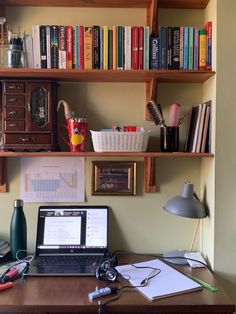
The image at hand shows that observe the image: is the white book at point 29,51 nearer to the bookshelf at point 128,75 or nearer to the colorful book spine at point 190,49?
the bookshelf at point 128,75

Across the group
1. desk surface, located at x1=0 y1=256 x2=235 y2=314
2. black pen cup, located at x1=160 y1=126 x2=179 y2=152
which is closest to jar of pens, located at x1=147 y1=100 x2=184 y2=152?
black pen cup, located at x1=160 y1=126 x2=179 y2=152

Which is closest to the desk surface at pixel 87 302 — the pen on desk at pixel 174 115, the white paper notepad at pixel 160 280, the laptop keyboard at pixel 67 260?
the white paper notepad at pixel 160 280

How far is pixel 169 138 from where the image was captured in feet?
5.45

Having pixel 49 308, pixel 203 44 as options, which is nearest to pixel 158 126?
pixel 203 44

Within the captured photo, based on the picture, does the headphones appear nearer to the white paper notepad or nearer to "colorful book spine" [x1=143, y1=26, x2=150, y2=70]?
the white paper notepad

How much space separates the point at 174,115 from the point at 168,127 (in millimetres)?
68

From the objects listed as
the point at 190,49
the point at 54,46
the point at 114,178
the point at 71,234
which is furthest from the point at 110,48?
the point at 71,234

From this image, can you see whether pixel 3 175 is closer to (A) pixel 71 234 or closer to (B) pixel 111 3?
(A) pixel 71 234

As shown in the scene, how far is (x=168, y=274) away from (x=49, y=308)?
1.74ft

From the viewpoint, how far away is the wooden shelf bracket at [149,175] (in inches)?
69.4

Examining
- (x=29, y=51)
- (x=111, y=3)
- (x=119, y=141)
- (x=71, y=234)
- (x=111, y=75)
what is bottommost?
(x=71, y=234)

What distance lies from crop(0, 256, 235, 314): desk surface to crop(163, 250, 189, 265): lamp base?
0.29 meters

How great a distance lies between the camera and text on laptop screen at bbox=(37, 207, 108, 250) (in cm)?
171

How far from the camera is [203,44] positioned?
1.63 metres
